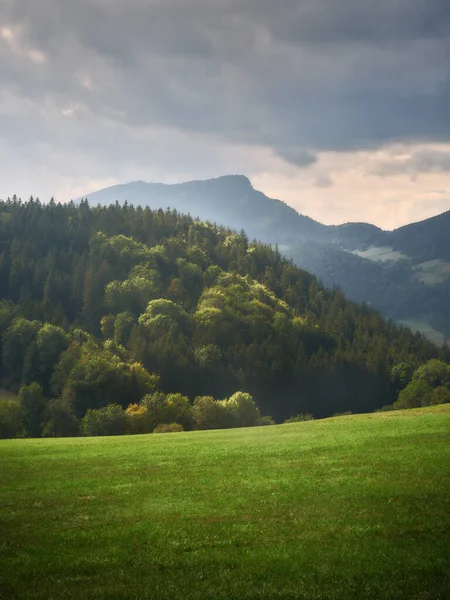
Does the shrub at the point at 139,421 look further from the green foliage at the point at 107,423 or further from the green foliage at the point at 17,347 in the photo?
the green foliage at the point at 17,347

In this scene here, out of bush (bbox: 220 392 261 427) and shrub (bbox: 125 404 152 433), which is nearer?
shrub (bbox: 125 404 152 433)

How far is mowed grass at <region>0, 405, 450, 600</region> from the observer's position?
60.5 ft

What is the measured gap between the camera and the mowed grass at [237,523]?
60.5 feet

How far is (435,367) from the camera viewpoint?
164 m

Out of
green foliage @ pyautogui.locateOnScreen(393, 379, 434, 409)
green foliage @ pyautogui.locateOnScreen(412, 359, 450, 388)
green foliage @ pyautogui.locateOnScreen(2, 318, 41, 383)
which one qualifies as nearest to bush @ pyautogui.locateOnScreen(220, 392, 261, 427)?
green foliage @ pyautogui.locateOnScreen(393, 379, 434, 409)

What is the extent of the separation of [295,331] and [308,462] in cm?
15440

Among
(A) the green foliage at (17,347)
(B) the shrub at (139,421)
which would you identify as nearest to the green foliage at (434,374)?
(B) the shrub at (139,421)

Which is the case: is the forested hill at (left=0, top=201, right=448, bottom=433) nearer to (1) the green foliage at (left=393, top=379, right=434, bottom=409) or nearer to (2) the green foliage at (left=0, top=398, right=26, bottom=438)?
(2) the green foliage at (left=0, top=398, right=26, bottom=438)

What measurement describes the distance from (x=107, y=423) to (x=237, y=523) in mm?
72343

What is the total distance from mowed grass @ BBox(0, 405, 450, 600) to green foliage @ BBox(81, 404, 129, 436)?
52.2 meters

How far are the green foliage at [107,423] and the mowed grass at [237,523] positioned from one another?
5216 cm

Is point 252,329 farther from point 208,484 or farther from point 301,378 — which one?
point 208,484

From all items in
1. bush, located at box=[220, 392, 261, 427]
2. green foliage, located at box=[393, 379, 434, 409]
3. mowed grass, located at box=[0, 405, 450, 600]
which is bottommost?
green foliage, located at box=[393, 379, 434, 409]

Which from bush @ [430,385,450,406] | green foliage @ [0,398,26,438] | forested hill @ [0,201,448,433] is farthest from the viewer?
forested hill @ [0,201,448,433]
